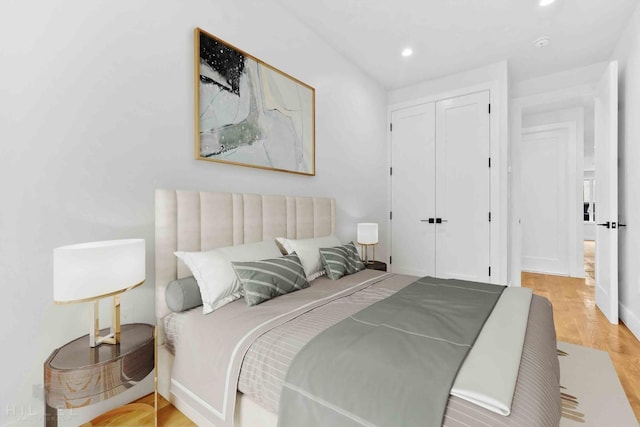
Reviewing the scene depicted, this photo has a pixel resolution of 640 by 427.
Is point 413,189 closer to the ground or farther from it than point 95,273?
farther from it

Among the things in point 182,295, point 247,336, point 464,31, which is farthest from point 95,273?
point 464,31

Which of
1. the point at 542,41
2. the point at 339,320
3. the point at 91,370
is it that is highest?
the point at 542,41

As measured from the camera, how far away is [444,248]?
12.9 ft

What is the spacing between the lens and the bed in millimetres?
981

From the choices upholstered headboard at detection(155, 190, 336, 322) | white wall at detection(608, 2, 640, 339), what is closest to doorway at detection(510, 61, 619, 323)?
white wall at detection(608, 2, 640, 339)

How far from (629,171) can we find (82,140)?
4.34 meters

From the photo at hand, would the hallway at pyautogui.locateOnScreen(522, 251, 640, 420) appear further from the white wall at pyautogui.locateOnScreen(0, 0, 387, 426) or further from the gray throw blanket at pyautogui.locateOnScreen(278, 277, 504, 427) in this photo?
the white wall at pyautogui.locateOnScreen(0, 0, 387, 426)

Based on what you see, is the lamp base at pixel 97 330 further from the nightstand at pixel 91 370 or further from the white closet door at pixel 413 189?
the white closet door at pixel 413 189

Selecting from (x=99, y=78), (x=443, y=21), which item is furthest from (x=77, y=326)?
(x=443, y=21)

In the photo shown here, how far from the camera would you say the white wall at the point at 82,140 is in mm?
1342

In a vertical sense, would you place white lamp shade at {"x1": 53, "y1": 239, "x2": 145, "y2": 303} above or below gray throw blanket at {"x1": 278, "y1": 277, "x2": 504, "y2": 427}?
above

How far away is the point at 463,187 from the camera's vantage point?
3.77m

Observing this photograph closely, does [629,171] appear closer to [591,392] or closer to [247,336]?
[591,392]

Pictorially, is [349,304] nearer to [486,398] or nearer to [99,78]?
[486,398]
